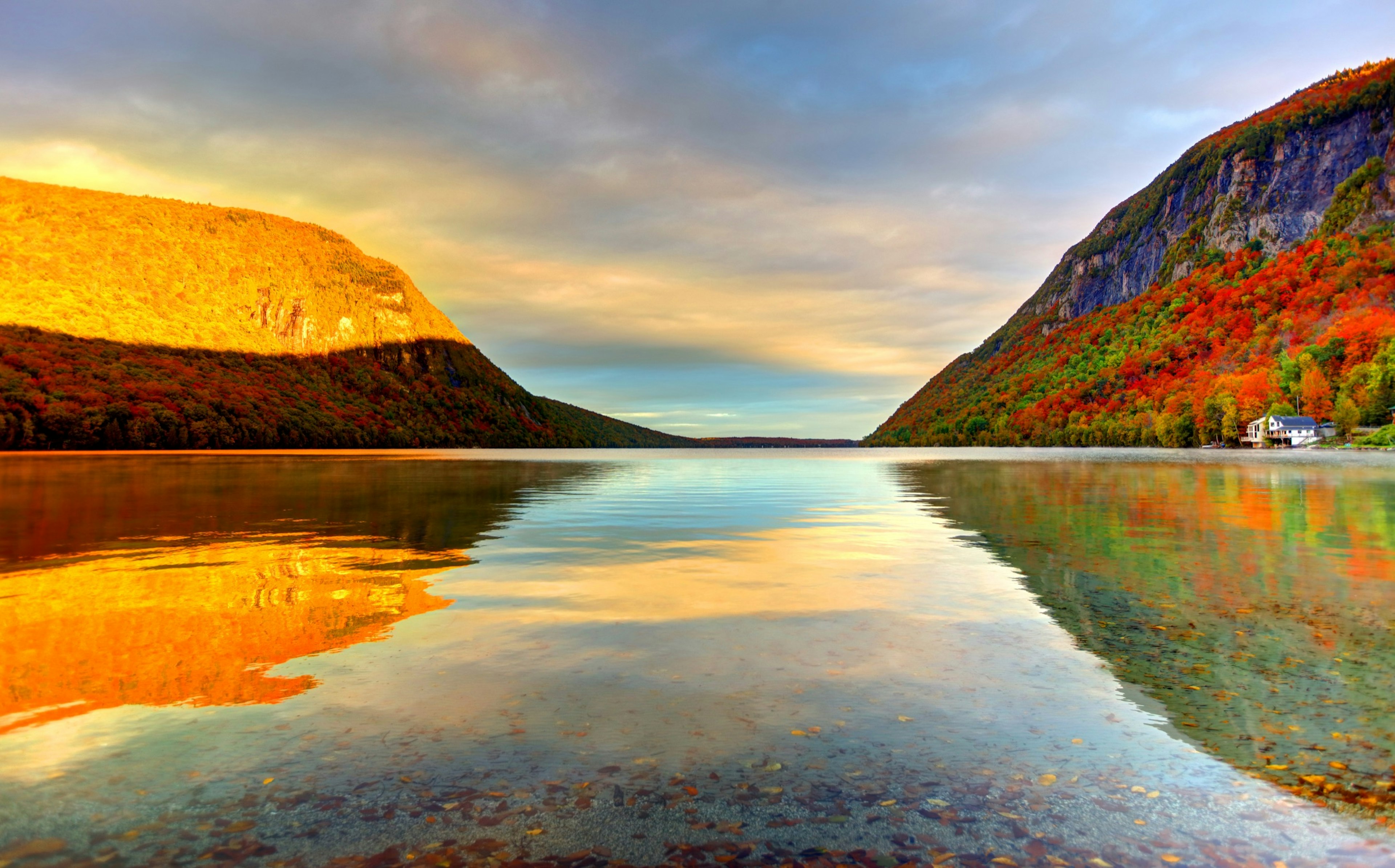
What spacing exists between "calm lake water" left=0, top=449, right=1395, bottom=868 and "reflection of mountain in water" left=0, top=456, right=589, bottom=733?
4.4 inches

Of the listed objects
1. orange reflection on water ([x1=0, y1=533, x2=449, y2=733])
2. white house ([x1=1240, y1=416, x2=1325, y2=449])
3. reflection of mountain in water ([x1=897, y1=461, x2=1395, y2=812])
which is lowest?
reflection of mountain in water ([x1=897, y1=461, x2=1395, y2=812])

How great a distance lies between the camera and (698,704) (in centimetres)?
825

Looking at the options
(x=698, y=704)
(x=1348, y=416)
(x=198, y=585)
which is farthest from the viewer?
(x=1348, y=416)

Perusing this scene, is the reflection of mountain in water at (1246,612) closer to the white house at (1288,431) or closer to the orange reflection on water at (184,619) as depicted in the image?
the orange reflection on water at (184,619)

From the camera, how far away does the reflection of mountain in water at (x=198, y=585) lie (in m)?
9.22

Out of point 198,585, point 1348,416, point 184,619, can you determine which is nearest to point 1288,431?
point 1348,416

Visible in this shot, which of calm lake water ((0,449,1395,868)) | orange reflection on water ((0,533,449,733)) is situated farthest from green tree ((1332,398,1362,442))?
orange reflection on water ((0,533,449,733))

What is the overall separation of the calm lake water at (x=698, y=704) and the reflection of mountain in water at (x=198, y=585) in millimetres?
113

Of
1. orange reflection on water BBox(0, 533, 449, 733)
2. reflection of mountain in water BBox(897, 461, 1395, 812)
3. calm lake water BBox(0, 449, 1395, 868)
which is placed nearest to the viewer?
calm lake water BBox(0, 449, 1395, 868)

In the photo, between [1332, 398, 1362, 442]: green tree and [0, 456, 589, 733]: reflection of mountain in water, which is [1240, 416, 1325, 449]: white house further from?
[0, 456, 589, 733]: reflection of mountain in water

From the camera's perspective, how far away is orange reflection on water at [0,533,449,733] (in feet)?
29.0

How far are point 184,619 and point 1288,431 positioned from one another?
706ft

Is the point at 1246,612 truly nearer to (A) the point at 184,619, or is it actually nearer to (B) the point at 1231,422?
(A) the point at 184,619

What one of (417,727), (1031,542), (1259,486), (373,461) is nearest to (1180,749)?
(417,727)
